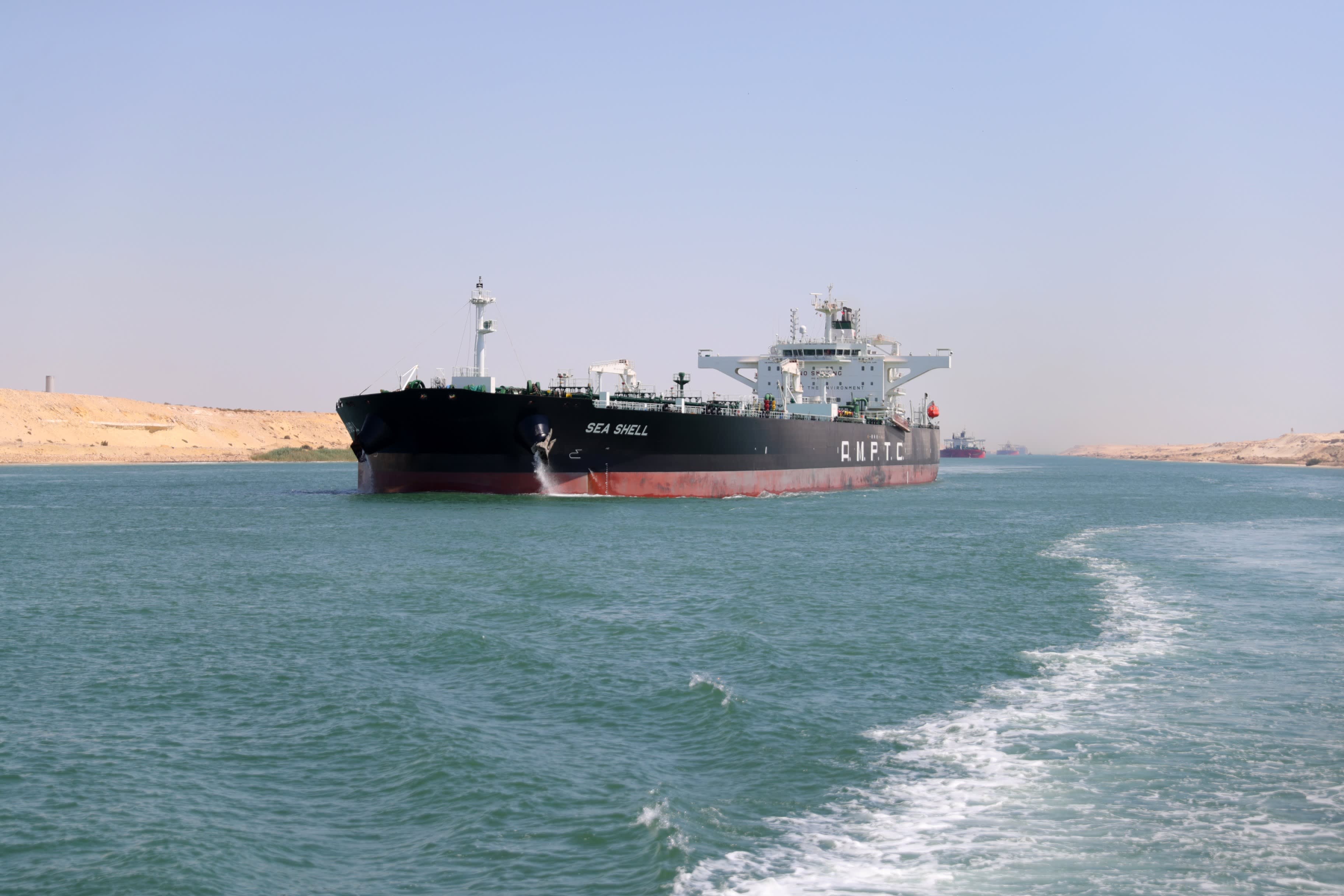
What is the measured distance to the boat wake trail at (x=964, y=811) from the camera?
6.95 meters

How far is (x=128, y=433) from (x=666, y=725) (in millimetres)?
120866

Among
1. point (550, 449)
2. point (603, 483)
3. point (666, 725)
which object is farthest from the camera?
point (603, 483)

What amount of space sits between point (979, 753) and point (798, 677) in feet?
9.81

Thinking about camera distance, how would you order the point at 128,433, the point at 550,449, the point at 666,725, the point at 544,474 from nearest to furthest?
1. the point at 666,725
2. the point at 550,449
3. the point at 544,474
4. the point at 128,433

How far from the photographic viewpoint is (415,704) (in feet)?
35.8

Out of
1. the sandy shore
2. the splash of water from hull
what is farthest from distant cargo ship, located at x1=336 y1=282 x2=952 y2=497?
the sandy shore

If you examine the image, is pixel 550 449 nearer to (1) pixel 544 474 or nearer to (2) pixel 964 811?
(1) pixel 544 474

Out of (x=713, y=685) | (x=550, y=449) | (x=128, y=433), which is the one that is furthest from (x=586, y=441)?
(x=128, y=433)

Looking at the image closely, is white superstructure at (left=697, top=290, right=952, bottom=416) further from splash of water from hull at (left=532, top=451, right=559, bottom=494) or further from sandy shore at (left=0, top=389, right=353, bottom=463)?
sandy shore at (left=0, top=389, right=353, bottom=463)

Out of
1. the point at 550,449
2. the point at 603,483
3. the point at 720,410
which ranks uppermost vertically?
the point at 720,410

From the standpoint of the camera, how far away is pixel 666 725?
1022 centimetres

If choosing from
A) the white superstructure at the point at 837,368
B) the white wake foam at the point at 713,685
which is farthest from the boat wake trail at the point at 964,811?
the white superstructure at the point at 837,368

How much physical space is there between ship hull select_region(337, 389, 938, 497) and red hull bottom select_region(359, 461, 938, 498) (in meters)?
0.04

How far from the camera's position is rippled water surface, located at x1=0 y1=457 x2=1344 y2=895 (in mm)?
7121
